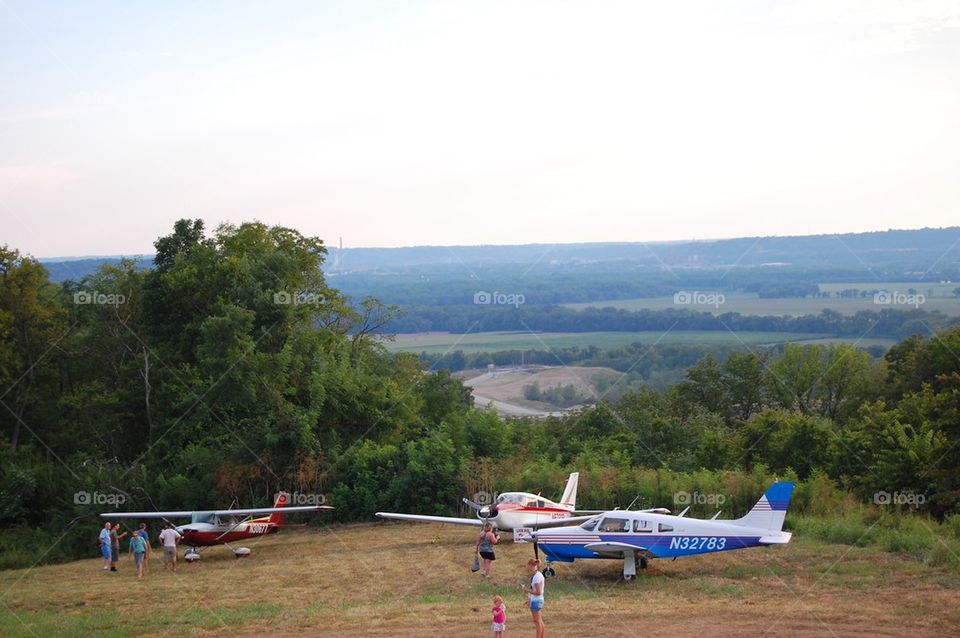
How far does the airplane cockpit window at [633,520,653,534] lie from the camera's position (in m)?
20.0

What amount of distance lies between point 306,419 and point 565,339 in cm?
7526

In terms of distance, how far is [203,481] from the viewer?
118 ft

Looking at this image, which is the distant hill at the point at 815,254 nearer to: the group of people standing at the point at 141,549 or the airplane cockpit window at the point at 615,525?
the group of people standing at the point at 141,549

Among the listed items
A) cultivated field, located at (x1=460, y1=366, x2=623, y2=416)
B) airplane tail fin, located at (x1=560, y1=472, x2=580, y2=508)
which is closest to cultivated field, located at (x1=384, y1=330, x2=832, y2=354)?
cultivated field, located at (x1=460, y1=366, x2=623, y2=416)

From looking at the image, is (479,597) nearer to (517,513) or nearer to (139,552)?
(517,513)

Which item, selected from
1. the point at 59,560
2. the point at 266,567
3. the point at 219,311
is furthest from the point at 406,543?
the point at 219,311

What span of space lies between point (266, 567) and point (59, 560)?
46.7 ft

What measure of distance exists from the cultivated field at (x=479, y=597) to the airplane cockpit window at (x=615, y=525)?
3.51 feet

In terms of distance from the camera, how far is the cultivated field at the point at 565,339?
9394 cm

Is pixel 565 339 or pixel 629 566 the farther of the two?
pixel 565 339

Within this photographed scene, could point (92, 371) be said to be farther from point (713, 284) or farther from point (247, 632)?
point (713, 284)

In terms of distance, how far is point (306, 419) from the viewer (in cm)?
3547

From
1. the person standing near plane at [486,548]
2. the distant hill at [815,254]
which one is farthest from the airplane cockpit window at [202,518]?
the distant hill at [815,254]

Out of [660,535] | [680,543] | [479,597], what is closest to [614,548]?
[660,535]
